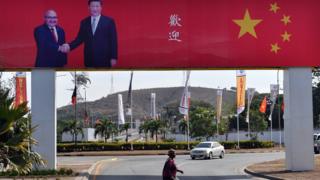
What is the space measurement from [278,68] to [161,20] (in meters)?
5.81

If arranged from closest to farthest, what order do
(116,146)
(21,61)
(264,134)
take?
(21,61) < (116,146) < (264,134)

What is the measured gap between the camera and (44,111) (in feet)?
93.0

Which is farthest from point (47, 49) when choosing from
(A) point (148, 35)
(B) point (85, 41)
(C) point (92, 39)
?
(A) point (148, 35)

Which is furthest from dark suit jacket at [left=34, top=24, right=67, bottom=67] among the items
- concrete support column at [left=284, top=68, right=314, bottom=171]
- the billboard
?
concrete support column at [left=284, top=68, right=314, bottom=171]

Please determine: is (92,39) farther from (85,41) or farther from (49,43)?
(49,43)

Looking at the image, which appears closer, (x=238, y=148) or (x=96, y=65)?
(x=96, y=65)

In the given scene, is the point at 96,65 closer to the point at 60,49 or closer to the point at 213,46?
the point at 60,49

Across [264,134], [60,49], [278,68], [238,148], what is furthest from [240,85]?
[264,134]

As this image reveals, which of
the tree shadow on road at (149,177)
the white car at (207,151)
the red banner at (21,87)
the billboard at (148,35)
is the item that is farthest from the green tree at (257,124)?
the tree shadow on road at (149,177)

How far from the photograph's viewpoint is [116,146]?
6788 centimetres

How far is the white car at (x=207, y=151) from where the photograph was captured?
46.9m

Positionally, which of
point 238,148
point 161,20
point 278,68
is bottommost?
point 238,148

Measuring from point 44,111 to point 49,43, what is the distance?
299 centimetres

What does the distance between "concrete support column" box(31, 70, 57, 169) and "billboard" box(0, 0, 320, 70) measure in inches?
25.8
